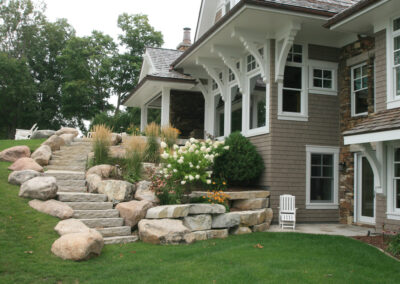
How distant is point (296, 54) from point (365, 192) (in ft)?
11.9

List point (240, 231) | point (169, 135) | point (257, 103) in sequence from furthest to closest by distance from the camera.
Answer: point (169, 135), point (257, 103), point (240, 231)

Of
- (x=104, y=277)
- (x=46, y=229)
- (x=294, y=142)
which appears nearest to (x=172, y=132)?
(x=294, y=142)

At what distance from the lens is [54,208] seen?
22.7ft

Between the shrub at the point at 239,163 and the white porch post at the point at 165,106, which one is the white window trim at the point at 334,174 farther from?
the white porch post at the point at 165,106

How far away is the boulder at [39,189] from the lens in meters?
7.27

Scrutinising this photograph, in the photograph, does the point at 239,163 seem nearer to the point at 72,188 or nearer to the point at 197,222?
the point at 197,222

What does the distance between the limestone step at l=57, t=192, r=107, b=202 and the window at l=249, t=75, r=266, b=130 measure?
4.30 metres

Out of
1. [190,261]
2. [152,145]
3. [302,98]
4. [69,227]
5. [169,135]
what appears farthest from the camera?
[169,135]

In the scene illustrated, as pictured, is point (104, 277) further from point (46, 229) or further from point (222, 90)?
point (222, 90)

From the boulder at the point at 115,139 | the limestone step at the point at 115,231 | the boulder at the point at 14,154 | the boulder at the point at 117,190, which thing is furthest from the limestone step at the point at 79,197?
the boulder at the point at 115,139

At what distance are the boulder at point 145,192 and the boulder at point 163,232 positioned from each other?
82 centimetres

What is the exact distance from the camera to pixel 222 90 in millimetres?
12055

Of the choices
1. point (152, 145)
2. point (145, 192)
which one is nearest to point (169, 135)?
point (152, 145)

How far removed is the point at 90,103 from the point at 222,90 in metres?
21.2
